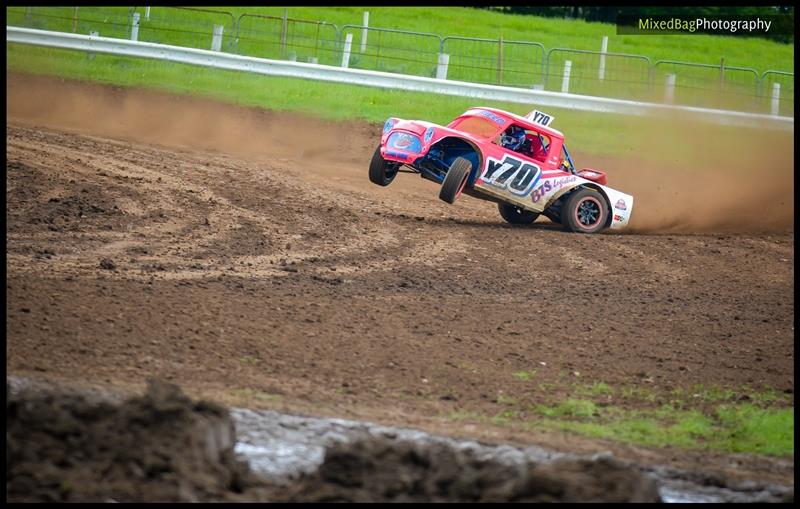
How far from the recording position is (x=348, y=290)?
9906 mm

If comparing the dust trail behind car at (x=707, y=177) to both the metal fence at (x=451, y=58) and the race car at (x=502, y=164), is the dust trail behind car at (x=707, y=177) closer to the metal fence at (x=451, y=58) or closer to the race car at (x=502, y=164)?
the race car at (x=502, y=164)

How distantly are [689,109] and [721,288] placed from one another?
1115 cm

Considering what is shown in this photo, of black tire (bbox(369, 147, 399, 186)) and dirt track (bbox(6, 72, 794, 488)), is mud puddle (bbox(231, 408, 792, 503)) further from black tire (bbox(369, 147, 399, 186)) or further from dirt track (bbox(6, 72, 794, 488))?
black tire (bbox(369, 147, 399, 186))

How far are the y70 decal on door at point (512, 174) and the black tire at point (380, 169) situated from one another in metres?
1.33

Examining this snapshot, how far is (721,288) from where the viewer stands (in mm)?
11562

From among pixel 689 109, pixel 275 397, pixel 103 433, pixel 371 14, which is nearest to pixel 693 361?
pixel 275 397

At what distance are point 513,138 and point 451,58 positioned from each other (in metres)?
11.9

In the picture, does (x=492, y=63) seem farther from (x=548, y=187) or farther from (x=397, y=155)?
(x=397, y=155)

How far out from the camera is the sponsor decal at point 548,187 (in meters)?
13.6

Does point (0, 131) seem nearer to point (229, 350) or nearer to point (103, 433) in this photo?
point (229, 350)

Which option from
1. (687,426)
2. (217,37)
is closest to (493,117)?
(687,426)

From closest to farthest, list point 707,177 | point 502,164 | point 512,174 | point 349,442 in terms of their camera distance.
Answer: point 349,442
point 502,164
point 512,174
point 707,177

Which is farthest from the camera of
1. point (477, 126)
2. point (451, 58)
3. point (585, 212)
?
point (451, 58)

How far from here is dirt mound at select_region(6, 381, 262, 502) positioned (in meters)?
4.43
